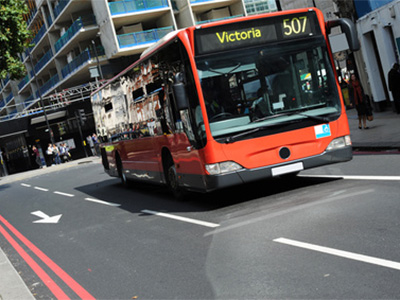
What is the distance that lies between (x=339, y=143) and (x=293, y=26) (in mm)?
2070

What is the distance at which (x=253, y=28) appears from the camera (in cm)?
974

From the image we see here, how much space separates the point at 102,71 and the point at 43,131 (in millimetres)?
11477

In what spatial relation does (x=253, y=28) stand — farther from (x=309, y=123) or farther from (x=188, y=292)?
(x=188, y=292)

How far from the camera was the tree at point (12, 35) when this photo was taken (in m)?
26.7

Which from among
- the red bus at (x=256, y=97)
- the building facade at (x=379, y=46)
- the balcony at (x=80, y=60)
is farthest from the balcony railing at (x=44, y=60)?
the red bus at (x=256, y=97)

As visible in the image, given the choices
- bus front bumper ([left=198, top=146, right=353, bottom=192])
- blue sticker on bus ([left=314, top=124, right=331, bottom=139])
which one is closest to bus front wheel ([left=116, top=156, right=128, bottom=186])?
bus front bumper ([left=198, top=146, right=353, bottom=192])

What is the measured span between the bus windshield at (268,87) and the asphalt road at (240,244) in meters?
1.29

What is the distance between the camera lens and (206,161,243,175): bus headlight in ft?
30.7

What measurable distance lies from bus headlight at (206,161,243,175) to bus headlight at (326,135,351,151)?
5.41 feet

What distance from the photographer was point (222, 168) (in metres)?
9.38

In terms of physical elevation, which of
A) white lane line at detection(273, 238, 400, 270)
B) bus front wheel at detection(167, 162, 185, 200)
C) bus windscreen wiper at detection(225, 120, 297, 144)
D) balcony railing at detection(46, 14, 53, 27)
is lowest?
white lane line at detection(273, 238, 400, 270)

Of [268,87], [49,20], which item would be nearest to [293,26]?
[268,87]

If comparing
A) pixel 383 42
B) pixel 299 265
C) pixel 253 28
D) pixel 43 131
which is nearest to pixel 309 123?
pixel 253 28

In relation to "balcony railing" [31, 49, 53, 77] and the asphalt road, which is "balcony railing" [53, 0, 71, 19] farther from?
the asphalt road
